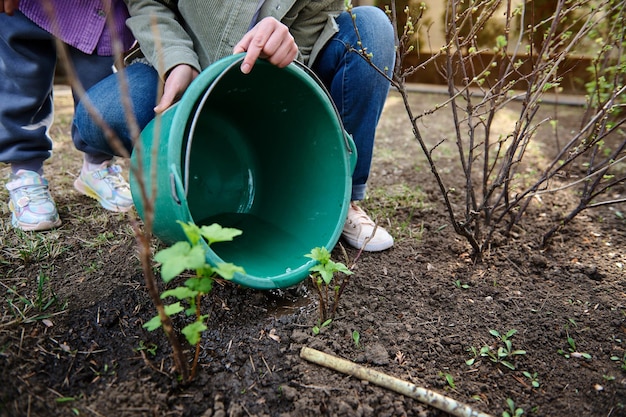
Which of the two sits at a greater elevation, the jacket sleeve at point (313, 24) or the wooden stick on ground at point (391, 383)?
the jacket sleeve at point (313, 24)

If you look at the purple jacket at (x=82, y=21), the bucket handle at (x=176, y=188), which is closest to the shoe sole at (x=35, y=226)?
the purple jacket at (x=82, y=21)

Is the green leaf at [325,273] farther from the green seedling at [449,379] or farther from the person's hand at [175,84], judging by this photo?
the person's hand at [175,84]

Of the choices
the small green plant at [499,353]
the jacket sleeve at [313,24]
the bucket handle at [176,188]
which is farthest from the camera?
the jacket sleeve at [313,24]

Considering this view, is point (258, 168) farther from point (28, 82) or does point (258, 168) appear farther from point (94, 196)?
point (28, 82)

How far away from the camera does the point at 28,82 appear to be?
5.23 ft

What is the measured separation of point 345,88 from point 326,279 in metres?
0.79

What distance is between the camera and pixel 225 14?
146cm

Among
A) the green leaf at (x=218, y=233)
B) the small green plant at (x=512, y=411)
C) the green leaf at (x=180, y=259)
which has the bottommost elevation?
the small green plant at (x=512, y=411)

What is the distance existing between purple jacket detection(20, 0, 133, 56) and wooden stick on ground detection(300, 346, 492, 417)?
118 centimetres

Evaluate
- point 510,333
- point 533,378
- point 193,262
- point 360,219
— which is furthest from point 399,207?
point 193,262

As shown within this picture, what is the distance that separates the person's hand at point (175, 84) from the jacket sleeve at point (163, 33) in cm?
2

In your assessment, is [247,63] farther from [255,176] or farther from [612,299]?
[612,299]

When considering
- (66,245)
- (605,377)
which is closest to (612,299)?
(605,377)

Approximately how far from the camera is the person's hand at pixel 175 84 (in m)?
1.31
